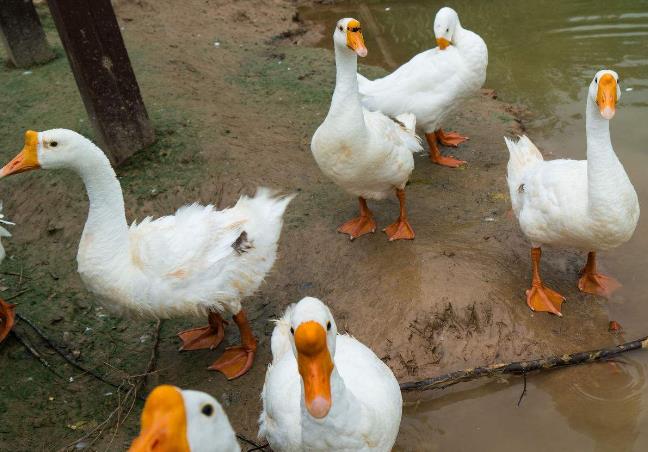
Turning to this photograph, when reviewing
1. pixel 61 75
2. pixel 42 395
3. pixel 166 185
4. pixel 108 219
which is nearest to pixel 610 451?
pixel 108 219

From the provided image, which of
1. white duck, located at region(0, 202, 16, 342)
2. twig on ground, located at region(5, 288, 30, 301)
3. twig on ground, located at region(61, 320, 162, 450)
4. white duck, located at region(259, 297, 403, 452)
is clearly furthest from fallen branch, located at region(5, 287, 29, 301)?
white duck, located at region(259, 297, 403, 452)

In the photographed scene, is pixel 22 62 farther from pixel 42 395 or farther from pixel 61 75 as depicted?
pixel 42 395

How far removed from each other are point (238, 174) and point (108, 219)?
79.5 inches

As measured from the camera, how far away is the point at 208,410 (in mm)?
2002

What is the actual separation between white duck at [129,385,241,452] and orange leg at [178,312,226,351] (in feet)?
7.28

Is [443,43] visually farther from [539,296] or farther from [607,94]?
[539,296]

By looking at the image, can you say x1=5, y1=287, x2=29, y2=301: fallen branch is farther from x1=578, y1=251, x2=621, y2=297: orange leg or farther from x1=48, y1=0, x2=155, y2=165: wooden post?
x1=578, y1=251, x2=621, y2=297: orange leg

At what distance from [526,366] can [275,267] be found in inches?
79.0

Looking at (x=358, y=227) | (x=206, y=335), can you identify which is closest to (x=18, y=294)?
(x=206, y=335)

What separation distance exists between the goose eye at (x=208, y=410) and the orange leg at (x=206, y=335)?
2221 millimetres

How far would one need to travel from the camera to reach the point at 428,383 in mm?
3598

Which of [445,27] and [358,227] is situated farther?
[445,27]

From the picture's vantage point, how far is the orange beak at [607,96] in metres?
3.54

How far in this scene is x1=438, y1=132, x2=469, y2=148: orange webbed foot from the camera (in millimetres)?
6246
